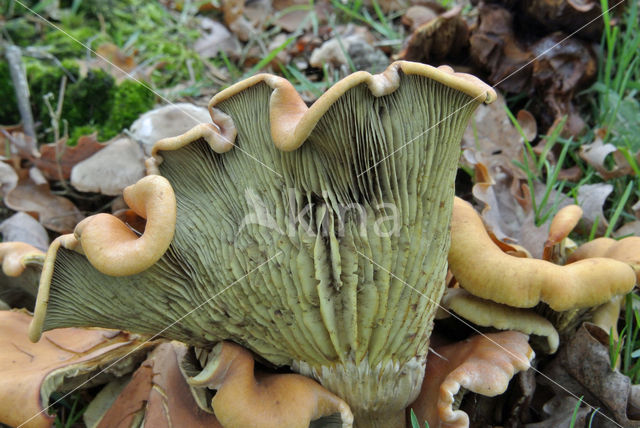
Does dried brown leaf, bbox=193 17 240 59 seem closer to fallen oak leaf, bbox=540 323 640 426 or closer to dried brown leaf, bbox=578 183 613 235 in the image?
dried brown leaf, bbox=578 183 613 235

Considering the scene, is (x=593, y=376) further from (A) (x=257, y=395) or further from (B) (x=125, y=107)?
(B) (x=125, y=107)

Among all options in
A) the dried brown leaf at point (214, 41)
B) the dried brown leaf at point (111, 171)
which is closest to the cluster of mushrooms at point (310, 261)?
the dried brown leaf at point (111, 171)

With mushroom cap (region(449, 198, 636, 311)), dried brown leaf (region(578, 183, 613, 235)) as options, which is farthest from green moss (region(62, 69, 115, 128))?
dried brown leaf (region(578, 183, 613, 235))

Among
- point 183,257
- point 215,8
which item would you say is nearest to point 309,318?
point 183,257

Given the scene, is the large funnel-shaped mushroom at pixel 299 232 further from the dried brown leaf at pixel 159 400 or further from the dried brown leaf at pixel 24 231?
the dried brown leaf at pixel 24 231

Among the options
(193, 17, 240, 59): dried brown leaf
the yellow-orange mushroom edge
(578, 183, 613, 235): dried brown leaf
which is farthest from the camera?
(193, 17, 240, 59): dried brown leaf

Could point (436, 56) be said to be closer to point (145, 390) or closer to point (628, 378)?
point (628, 378)
